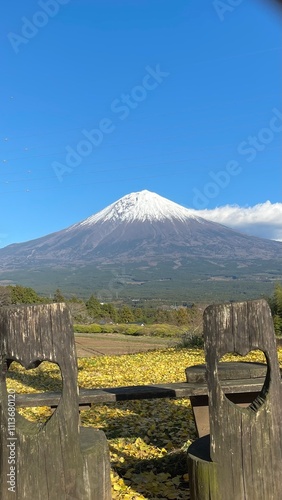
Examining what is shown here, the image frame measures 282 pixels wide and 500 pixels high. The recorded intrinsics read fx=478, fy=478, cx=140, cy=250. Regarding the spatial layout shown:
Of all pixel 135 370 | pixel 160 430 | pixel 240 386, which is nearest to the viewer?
pixel 240 386

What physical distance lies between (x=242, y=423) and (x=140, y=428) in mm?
2643

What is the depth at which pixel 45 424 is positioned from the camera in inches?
103

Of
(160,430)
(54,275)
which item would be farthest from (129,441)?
(54,275)

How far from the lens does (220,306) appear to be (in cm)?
269

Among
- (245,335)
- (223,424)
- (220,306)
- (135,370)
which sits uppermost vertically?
(220,306)

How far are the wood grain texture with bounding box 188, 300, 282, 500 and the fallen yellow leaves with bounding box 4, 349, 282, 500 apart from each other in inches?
32.0

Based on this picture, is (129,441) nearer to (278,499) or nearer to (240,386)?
(240,386)

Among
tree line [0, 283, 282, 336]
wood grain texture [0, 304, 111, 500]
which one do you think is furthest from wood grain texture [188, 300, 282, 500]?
tree line [0, 283, 282, 336]

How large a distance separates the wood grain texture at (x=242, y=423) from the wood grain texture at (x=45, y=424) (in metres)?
→ 0.75

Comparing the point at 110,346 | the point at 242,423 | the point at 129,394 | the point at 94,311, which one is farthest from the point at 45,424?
the point at 94,311

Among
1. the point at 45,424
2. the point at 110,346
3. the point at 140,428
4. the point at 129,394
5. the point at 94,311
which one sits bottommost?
the point at 110,346

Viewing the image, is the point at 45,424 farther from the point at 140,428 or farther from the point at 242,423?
the point at 140,428

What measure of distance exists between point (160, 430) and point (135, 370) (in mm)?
4126

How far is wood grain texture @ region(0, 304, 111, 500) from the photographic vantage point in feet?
8.55
